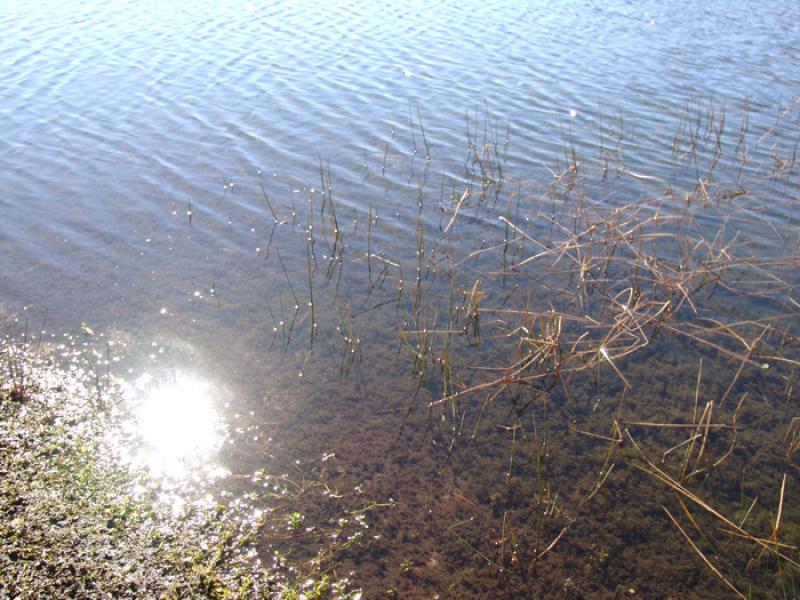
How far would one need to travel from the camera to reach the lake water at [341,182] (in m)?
4.33

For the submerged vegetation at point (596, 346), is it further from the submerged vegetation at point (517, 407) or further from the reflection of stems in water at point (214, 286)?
the reflection of stems in water at point (214, 286)

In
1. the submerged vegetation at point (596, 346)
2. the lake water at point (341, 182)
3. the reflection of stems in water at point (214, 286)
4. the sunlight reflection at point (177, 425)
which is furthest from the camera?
the reflection of stems in water at point (214, 286)

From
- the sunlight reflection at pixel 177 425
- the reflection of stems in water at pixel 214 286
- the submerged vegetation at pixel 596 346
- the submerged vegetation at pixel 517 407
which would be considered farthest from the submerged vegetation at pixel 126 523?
the reflection of stems in water at pixel 214 286

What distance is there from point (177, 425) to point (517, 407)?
2228 millimetres

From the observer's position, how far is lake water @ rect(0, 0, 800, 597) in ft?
14.2

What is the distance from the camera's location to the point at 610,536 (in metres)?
3.87

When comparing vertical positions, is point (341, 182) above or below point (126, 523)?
below

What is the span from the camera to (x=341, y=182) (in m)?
7.95

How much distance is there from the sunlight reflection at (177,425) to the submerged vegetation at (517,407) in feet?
0.70

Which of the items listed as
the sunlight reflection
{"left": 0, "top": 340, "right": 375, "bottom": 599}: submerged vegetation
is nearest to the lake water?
the sunlight reflection

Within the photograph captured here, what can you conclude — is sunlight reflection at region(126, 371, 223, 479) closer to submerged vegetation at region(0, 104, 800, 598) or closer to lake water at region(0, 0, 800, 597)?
lake water at region(0, 0, 800, 597)

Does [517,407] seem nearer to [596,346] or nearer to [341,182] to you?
[596,346]

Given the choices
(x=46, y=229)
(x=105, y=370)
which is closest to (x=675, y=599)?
(x=105, y=370)

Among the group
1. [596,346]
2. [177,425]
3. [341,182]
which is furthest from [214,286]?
[596,346]
